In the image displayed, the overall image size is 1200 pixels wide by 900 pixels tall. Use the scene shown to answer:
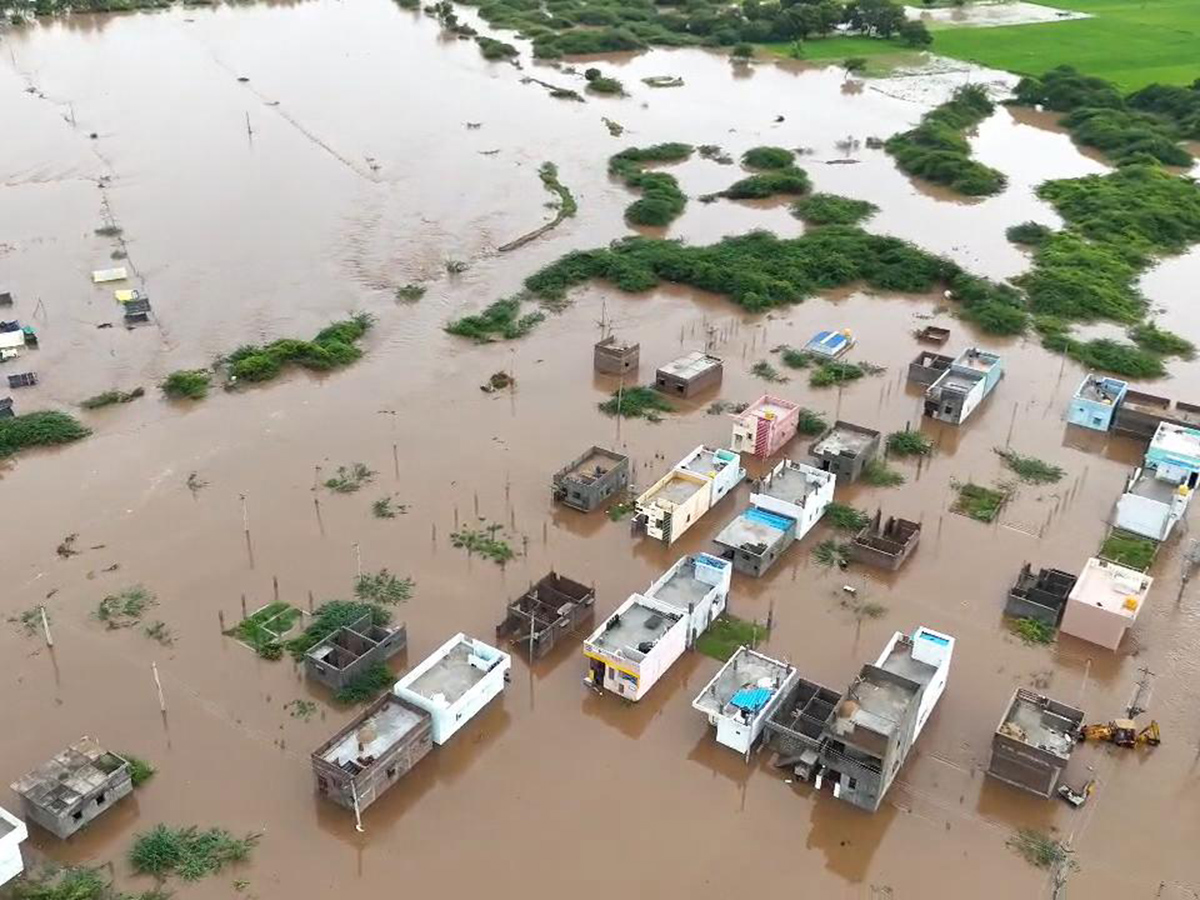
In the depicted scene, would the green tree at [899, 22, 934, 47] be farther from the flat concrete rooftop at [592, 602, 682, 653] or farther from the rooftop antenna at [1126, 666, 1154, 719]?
the flat concrete rooftop at [592, 602, 682, 653]

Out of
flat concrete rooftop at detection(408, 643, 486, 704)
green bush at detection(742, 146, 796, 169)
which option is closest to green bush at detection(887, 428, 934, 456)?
flat concrete rooftop at detection(408, 643, 486, 704)

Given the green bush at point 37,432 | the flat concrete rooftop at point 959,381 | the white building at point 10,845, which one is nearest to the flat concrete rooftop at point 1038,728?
the flat concrete rooftop at point 959,381

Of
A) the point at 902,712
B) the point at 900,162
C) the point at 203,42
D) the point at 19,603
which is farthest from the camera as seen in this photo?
the point at 203,42

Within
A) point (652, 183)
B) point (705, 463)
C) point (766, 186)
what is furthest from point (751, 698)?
point (652, 183)

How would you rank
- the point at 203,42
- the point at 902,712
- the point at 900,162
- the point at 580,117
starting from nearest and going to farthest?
the point at 902,712, the point at 900,162, the point at 580,117, the point at 203,42

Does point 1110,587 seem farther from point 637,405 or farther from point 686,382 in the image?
point 637,405

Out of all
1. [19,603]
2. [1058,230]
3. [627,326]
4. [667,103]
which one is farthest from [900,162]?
[19,603]

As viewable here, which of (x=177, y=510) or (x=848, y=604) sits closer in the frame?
(x=848, y=604)

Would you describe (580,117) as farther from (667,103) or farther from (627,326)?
(627,326)
